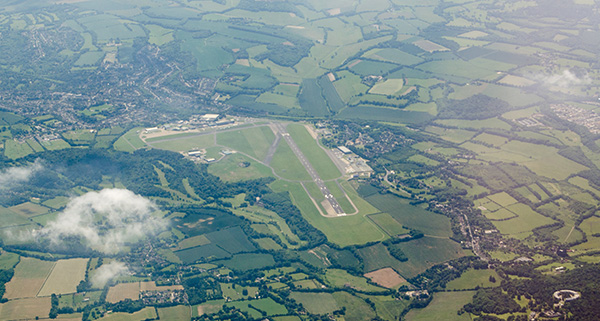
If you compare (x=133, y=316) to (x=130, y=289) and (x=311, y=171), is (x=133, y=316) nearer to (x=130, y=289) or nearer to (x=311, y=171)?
(x=130, y=289)

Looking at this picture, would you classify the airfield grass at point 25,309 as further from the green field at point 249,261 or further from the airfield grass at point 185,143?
the airfield grass at point 185,143

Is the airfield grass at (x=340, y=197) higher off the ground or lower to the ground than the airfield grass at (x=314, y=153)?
lower

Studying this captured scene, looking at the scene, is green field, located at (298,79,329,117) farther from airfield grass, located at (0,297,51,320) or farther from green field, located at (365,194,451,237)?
airfield grass, located at (0,297,51,320)

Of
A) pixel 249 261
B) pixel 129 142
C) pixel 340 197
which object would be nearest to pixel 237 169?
pixel 340 197

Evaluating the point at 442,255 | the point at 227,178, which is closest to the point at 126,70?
the point at 227,178

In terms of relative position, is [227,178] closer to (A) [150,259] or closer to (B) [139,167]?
(B) [139,167]

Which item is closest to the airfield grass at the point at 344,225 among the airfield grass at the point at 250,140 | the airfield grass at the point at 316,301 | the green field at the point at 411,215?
the green field at the point at 411,215
